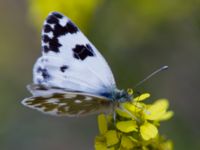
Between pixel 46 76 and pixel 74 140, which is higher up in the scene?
pixel 74 140

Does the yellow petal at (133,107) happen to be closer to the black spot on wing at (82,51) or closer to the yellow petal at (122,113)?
the yellow petal at (122,113)

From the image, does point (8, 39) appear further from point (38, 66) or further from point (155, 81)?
point (38, 66)

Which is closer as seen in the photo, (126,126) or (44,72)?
(126,126)

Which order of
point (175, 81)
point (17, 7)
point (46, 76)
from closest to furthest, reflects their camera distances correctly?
point (46, 76) < point (175, 81) < point (17, 7)

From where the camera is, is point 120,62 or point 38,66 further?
point 120,62

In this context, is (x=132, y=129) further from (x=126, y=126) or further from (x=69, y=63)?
(x=69, y=63)

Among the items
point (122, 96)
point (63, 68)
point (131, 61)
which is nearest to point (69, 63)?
point (63, 68)

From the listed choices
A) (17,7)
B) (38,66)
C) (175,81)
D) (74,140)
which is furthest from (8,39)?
(38,66)
